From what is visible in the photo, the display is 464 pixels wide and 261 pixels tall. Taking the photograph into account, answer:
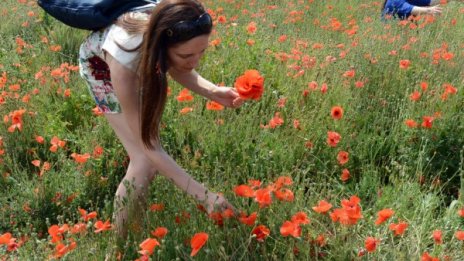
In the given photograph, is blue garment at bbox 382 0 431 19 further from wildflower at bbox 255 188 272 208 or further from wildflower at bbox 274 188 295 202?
wildflower at bbox 255 188 272 208

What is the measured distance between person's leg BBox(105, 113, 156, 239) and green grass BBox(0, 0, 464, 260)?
0.24 feet

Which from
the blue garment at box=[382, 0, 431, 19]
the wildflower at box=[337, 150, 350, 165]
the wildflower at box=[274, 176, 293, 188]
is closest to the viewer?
the wildflower at box=[274, 176, 293, 188]

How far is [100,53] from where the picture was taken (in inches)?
91.8

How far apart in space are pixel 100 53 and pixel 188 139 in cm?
95

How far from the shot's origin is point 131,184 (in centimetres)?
224

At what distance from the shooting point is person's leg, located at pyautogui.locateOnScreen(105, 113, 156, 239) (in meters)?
2.23

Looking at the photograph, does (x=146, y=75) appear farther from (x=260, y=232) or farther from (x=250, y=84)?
(x=260, y=232)

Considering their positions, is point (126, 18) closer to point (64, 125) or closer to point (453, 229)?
point (64, 125)

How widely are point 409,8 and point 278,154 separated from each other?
3.17 meters

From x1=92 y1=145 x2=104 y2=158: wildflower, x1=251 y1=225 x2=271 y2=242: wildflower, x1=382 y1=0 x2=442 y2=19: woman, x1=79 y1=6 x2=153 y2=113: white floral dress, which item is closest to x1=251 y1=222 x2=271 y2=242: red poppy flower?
x1=251 y1=225 x2=271 y2=242: wildflower

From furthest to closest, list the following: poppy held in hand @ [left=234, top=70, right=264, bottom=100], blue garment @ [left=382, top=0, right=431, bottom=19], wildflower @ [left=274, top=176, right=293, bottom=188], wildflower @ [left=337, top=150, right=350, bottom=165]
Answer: blue garment @ [left=382, top=0, right=431, bottom=19], wildflower @ [left=337, top=150, right=350, bottom=165], wildflower @ [left=274, top=176, right=293, bottom=188], poppy held in hand @ [left=234, top=70, right=264, bottom=100]

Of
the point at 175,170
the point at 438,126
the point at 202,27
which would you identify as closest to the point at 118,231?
the point at 175,170

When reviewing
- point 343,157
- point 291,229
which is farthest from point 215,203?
point 343,157

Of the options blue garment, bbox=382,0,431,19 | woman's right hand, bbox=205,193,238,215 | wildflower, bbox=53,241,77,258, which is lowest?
blue garment, bbox=382,0,431,19
